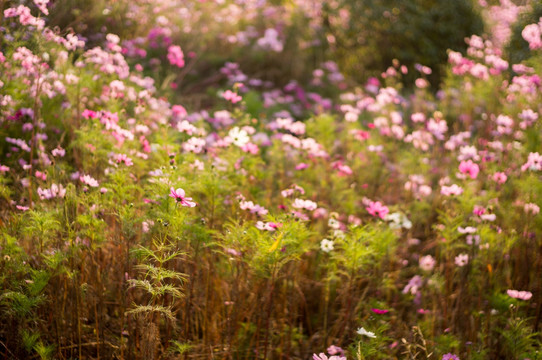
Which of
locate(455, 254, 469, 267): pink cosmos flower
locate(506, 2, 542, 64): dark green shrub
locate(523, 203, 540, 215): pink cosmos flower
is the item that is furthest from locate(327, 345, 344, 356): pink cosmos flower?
locate(506, 2, 542, 64): dark green shrub

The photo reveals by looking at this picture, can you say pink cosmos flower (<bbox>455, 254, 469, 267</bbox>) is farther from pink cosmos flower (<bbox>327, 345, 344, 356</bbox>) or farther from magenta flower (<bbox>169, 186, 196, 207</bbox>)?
magenta flower (<bbox>169, 186, 196, 207</bbox>)

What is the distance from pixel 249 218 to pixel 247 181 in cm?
22

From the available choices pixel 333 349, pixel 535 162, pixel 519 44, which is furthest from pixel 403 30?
pixel 333 349

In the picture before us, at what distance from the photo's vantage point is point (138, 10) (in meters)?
5.18

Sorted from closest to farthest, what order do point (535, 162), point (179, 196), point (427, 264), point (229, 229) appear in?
point (179, 196)
point (229, 229)
point (535, 162)
point (427, 264)

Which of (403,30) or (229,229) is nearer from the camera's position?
(229,229)

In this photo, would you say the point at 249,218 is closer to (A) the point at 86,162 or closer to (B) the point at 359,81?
(A) the point at 86,162

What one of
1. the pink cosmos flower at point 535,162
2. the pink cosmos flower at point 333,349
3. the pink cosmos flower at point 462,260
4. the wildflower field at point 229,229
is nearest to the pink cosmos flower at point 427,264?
the wildflower field at point 229,229

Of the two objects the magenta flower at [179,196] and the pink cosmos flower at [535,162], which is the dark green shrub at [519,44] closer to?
the pink cosmos flower at [535,162]

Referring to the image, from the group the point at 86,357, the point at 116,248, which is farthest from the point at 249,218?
the point at 86,357

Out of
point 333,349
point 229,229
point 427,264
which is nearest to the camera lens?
point 229,229

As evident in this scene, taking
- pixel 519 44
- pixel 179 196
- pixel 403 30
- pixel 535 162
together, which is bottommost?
pixel 179 196

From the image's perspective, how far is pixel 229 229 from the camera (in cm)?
219

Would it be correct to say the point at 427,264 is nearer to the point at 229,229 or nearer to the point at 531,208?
the point at 531,208
